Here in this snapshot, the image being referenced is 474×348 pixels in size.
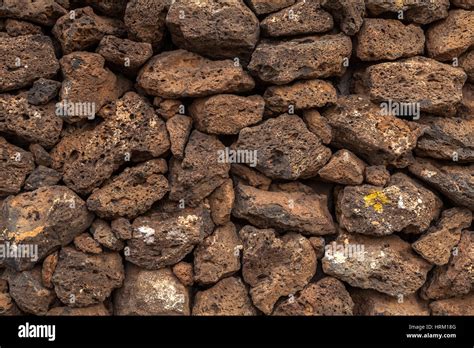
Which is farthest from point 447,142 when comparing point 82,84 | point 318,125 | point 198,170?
point 82,84

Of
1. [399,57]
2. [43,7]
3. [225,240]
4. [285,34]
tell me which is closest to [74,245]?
[225,240]

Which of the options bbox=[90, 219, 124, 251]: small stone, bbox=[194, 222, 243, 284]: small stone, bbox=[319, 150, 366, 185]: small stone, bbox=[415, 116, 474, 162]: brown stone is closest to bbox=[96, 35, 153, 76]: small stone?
bbox=[90, 219, 124, 251]: small stone

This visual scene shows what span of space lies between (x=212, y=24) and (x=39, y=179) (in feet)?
6.43

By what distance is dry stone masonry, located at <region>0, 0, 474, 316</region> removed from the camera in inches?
168

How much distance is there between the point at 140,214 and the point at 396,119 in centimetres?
243

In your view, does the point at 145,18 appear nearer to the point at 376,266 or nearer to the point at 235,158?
the point at 235,158

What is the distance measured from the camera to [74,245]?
14.3 feet

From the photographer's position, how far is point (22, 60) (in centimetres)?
424

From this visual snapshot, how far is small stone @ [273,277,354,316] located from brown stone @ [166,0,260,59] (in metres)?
2.22

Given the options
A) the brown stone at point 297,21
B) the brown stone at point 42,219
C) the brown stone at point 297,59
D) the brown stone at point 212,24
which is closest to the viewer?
the brown stone at point 42,219

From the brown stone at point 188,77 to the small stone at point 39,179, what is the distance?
1.10m

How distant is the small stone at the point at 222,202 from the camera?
4.50 meters

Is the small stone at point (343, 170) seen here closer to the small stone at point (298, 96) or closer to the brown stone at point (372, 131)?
the brown stone at point (372, 131)

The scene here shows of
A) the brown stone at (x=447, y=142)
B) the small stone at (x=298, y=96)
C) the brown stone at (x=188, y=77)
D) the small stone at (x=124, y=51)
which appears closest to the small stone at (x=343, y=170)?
the small stone at (x=298, y=96)
